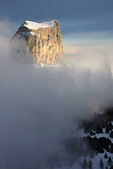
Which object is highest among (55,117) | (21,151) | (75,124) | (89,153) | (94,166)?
(55,117)

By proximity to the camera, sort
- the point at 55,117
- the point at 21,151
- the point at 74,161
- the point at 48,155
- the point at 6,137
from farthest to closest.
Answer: the point at 55,117
the point at 6,137
the point at 21,151
the point at 48,155
the point at 74,161

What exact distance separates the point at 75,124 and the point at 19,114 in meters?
56.4

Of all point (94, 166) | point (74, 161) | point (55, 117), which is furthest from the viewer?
point (55, 117)

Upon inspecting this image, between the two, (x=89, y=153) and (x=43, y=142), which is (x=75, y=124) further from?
(x=89, y=153)

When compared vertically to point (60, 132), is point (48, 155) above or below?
below

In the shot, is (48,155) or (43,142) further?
(43,142)

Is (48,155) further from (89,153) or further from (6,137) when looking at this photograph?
(6,137)

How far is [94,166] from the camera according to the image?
317ft

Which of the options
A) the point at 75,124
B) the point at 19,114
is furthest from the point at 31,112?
the point at 75,124

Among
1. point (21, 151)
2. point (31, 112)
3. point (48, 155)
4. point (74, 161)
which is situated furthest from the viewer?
point (31, 112)

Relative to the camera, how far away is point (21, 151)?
130 m

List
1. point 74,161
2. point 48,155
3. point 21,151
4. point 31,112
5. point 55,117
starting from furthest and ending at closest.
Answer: point 31,112 → point 55,117 → point 21,151 → point 48,155 → point 74,161

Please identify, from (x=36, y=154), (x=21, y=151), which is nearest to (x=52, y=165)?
(x=36, y=154)

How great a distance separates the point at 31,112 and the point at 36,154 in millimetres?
77290
